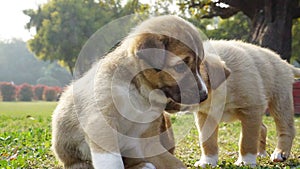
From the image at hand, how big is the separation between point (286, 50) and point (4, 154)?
13529 millimetres

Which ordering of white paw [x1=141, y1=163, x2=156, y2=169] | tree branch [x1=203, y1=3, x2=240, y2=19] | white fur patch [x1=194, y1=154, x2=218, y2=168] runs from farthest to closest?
tree branch [x1=203, y1=3, x2=240, y2=19] → white fur patch [x1=194, y1=154, x2=218, y2=168] → white paw [x1=141, y1=163, x2=156, y2=169]

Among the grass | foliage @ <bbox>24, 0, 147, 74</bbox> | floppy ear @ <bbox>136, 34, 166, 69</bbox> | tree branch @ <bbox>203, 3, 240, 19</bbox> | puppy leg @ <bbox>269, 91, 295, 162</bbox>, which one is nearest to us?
floppy ear @ <bbox>136, 34, 166, 69</bbox>

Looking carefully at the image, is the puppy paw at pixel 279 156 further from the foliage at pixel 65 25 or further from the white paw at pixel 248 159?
the foliage at pixel 65 25

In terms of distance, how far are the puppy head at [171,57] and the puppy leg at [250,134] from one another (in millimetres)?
1439

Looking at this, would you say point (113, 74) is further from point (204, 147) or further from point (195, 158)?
point (195, 158)

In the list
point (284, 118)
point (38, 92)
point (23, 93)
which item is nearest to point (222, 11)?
point (284, 118)

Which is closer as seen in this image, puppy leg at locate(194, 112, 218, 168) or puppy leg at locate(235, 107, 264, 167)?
puppy leg at locate(235, 107, 264, 167)

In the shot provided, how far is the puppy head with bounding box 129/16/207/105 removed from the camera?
3689 millimetres

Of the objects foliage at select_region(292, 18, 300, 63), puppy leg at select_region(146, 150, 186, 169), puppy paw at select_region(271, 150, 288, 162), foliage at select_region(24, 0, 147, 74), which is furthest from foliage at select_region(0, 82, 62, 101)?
puppy leg at select_region(146, 150, 186, 169)

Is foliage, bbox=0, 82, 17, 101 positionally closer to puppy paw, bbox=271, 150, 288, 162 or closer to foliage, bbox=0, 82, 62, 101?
foliage, bbox=0, 82, 62, 101

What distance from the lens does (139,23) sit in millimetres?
4367

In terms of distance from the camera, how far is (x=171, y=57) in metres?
3.74

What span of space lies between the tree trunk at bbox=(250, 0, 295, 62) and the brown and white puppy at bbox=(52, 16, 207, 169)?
41.5ft

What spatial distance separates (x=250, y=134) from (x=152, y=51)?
2.08 metres
